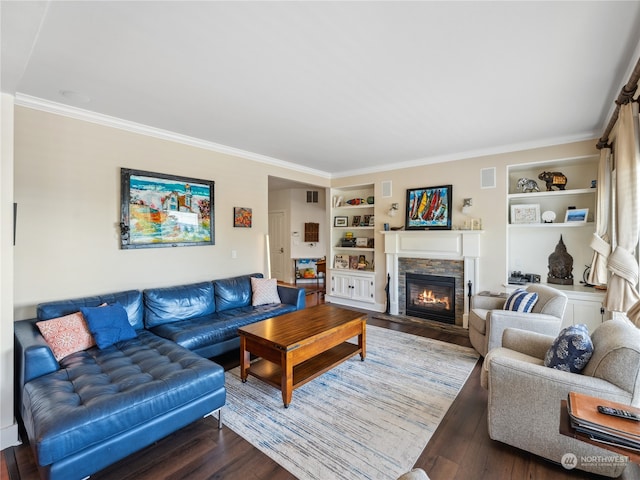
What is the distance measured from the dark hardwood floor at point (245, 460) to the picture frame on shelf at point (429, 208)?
10.6 feet

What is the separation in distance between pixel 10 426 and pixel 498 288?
17.7 ft

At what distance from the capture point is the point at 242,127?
11.4ft

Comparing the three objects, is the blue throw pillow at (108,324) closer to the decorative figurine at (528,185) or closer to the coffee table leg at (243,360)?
the coffee table leg at (243,360)

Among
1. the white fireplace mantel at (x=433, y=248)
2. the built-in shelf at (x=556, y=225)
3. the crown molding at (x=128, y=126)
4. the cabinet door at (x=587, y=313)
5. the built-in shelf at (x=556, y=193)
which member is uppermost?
the crown molding at (x=128, y=126)

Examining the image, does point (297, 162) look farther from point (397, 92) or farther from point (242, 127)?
point (397, 92)

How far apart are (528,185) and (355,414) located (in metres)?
4.05

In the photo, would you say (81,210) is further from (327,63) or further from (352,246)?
(352,246)

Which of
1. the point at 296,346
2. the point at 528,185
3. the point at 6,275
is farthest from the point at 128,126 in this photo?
the point at 528,185

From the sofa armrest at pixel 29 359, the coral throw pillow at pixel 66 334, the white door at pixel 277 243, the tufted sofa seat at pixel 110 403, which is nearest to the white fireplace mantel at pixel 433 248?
the tufted sofa seat at pixel 110 403

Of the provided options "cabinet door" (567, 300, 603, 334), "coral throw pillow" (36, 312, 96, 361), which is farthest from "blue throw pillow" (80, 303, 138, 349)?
"cabinet door" (567, 300, 603, 334)

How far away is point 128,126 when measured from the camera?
3.36m

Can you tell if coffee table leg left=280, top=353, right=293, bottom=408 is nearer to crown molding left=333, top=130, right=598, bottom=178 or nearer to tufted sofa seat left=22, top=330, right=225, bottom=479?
tufted sofa seat left=22, top=330, right=225, bottom=479

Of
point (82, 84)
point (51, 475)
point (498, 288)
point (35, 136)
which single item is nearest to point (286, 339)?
point (51, 475)

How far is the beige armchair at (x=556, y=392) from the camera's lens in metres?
1.69
